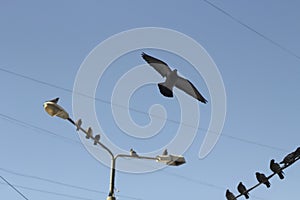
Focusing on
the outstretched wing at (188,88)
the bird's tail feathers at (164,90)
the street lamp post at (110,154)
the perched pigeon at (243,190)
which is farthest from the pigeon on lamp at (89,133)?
the perched pigeon at (243,190)

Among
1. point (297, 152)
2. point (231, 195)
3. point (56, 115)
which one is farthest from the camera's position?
point (231, 195)

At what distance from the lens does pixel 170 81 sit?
44.5 ft

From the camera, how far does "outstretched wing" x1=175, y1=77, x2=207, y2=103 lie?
45.8 ft

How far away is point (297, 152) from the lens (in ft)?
40.9

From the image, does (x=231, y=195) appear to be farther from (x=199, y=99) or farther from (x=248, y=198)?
(x=199, y=99)

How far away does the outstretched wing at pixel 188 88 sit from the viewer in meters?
14.0

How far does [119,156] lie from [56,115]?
201 cm

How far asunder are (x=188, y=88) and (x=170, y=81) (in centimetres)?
97

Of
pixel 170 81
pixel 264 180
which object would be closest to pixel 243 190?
pixel 264 180

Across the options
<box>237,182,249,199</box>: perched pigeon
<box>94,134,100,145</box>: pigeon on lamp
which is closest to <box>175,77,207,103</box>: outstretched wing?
<box>237,182,249,199</box>: perched pigeon

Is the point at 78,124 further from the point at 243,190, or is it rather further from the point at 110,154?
the point at 243,190

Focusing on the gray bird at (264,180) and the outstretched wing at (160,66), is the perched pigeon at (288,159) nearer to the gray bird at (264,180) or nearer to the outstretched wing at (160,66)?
the gray bird at (264,180)

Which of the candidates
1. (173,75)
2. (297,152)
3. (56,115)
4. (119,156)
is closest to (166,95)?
(173,75)

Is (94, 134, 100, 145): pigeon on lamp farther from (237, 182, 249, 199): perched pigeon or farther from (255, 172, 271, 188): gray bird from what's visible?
(255, 172, 271, 188): gray bird
